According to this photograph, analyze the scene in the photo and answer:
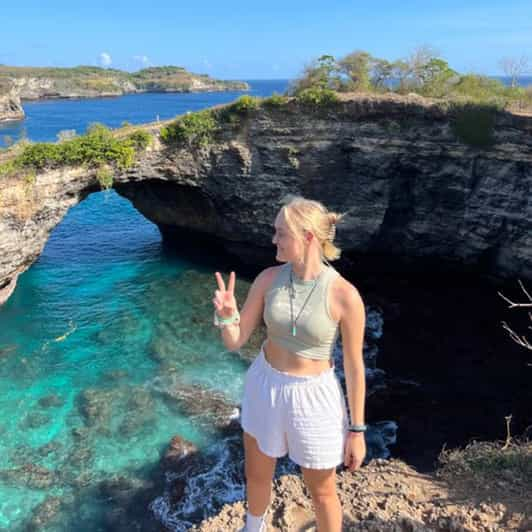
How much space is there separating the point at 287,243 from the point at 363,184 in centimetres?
1612

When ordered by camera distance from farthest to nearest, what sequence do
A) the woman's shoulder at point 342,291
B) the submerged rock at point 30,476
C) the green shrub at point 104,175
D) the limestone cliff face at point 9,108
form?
the limestone cliff face at point 9,108 → the green shrub at point 104,175 → the submerged rock at point 30,476 → the woman's shoulder at point 342,291

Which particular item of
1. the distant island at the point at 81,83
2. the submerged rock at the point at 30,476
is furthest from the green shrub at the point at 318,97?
the distant island at the point at 81,83

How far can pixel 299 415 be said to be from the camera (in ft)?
11.2

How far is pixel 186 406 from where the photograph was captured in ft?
40.6

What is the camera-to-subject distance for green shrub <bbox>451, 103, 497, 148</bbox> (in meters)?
16.1

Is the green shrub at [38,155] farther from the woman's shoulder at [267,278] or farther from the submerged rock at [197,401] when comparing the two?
the woman's shoulder at [267,278]

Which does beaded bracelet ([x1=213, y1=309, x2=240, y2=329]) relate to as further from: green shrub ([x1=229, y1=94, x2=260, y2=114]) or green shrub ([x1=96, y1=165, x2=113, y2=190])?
green shrub ([x1=229, y1=94, x2=260, y2=114])

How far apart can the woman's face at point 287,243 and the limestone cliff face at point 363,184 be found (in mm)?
13758

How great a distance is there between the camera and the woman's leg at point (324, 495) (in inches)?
142

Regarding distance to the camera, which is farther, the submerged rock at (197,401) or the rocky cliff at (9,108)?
the rocky cliff at (9,108)

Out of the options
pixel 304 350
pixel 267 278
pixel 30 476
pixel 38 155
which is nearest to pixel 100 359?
pixel 30 476

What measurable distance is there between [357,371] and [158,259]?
756 inches

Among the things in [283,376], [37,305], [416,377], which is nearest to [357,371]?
[283,376]

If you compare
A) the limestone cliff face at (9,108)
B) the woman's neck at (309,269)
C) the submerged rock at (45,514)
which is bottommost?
the submerged rock at (45,514)
